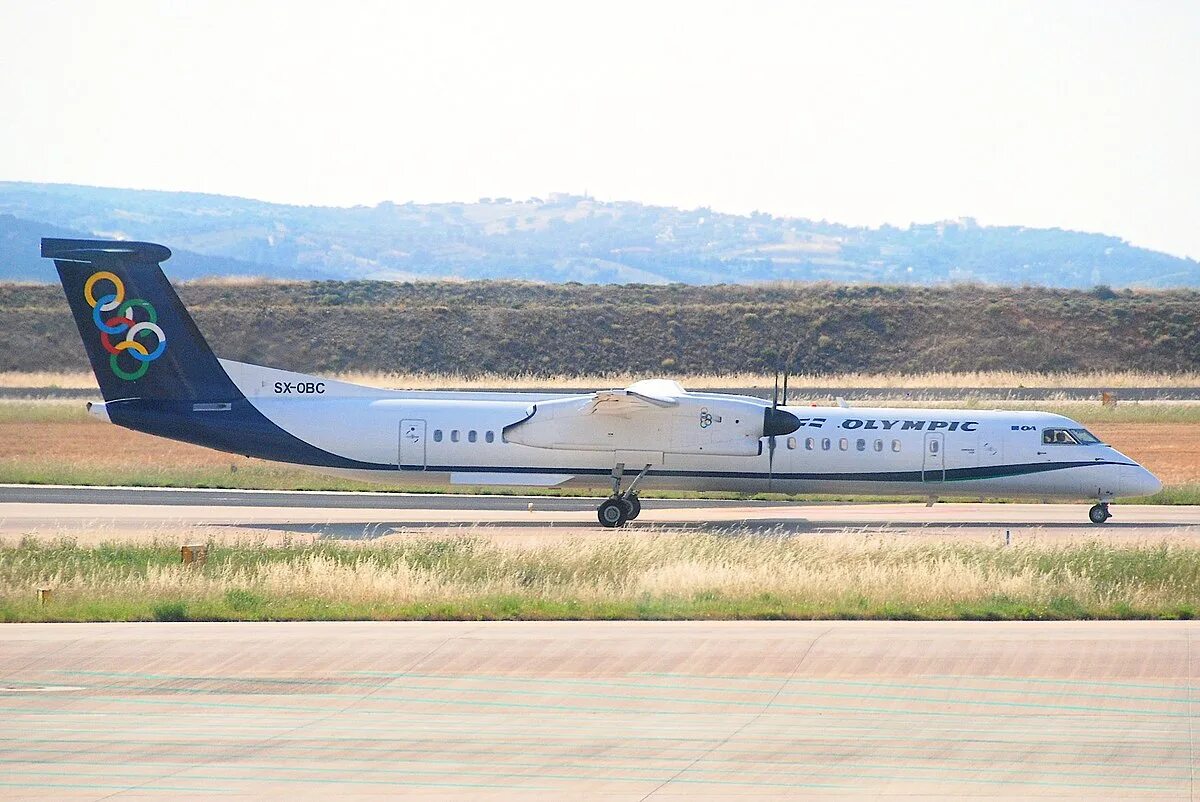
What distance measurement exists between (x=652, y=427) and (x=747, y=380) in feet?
125

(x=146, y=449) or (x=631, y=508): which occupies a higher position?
(x=631, y=508)

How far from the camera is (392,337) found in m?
73.1

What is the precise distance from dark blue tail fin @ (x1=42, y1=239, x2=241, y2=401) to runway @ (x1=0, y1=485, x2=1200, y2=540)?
8.87 ft

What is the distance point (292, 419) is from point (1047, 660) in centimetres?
1657

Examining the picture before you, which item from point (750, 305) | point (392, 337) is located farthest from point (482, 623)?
point (750, 305)

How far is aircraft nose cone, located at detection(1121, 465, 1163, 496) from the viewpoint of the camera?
2656 cm

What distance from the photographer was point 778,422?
26.0 metres

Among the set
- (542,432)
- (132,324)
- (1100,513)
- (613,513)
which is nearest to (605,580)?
(613,513)

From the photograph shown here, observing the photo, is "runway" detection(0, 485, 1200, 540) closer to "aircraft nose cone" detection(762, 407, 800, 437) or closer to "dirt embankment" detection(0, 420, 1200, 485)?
"aircraft nose cone" detection(762, 407, 800, 437)

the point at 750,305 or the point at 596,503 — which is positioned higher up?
the point at 750,305

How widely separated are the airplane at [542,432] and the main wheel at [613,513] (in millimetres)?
20

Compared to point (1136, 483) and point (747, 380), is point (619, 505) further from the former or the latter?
point (747, 380)

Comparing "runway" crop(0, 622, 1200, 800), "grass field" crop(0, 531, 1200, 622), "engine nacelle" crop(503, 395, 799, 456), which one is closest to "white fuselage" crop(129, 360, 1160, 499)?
"engine nacelle" crop(503, 395, 799, 456)

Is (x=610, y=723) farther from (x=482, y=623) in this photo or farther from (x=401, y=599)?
(x=401, y=599)
